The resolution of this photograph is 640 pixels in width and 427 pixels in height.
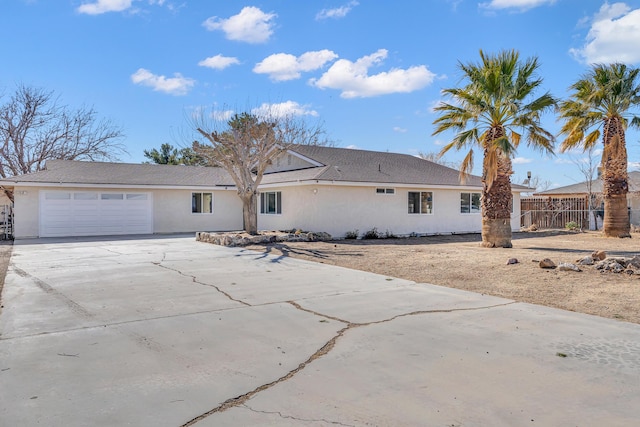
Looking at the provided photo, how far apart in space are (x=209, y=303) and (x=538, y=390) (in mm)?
4650

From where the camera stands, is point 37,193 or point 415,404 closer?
point 415,404

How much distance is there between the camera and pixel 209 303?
6.74 m

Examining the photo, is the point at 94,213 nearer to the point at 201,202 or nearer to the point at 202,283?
the point at 201,202

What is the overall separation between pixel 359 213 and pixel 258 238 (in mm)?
4936

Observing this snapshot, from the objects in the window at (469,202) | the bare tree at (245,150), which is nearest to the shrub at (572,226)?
the window at (469,202)

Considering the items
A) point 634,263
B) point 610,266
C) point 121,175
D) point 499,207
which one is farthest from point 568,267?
point 121,175

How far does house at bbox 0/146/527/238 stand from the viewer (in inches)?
732

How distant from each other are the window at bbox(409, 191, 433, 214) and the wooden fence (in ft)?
32.8

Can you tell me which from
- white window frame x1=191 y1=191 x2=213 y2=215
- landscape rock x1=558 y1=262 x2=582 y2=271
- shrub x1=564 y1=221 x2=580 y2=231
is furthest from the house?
landscape rock x1=558 y1=262 x2=582 y2=271

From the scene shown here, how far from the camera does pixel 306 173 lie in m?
19.3

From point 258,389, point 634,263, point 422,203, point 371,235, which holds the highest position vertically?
point 422,203

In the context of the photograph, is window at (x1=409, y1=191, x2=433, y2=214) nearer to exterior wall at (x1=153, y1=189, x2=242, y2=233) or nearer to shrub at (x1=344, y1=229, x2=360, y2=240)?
shrub at (x1=344, y1=229, x2=360, y2=240)

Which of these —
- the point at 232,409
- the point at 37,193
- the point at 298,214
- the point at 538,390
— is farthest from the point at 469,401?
the point at 37,193

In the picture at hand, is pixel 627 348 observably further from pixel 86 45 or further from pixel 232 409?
pixel 86 45
